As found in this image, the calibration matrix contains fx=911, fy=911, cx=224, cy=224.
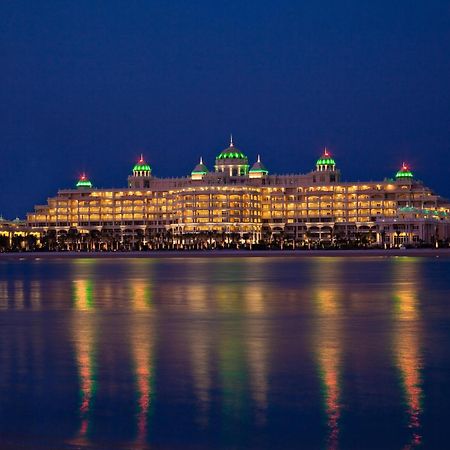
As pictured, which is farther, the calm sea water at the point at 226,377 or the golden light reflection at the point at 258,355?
the golden light reflection at the point at 258,355

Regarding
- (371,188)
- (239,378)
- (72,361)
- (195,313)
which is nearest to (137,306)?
(195,313)

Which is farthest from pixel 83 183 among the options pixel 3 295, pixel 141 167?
pixel 3 295

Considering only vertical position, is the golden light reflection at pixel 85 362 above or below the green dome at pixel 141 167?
below

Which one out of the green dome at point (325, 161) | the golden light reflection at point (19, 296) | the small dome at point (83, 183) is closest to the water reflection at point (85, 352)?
the golden light reflection at point (19, 296)

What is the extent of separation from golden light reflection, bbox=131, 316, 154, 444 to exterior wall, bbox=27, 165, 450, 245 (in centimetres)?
13368

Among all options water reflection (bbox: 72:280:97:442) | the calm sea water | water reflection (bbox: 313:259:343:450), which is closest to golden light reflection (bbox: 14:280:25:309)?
water reflection (bbox: 72:280:97:442)

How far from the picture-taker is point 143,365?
1564 cm

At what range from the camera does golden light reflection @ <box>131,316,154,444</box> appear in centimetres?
1141

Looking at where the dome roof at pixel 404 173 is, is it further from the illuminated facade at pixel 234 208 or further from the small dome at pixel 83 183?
the small dome at pixel 83 183

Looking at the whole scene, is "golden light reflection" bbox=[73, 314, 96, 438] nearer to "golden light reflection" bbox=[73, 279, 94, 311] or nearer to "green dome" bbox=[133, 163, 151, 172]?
"golden light reflection" bbox=[73, 279, 94, 311]

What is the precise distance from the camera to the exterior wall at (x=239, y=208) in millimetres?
162875

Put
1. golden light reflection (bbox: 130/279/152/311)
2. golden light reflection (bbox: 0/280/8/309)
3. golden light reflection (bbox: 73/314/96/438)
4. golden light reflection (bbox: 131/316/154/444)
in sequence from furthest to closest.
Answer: golden light reflection (bbox: 0/280/8/309), golden light reflection (bbox: 130/279/152/311), golden light reflection (bbox: 73/314/96/438), golden light reflection (bbox: 131/316/154/444)

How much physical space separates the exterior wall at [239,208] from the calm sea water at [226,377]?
13183cm

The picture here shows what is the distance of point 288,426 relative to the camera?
11.1 m
